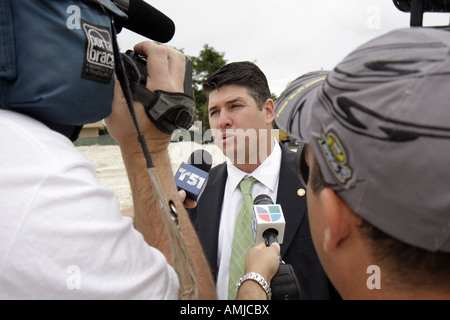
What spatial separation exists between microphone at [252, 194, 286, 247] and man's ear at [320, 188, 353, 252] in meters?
0.68

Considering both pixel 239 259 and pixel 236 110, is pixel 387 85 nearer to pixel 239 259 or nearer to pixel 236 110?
pixel 239 259

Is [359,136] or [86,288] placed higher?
[359,136]

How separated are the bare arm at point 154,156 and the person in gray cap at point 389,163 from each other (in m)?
0.38

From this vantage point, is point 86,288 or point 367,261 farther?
point 367,261

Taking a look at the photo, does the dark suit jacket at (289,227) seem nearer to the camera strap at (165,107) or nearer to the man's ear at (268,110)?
→ the man's ear at (268,110)

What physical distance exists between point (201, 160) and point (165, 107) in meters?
1.43

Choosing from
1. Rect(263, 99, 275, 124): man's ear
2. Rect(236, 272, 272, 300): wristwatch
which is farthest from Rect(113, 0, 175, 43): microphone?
Rect(263, 99, 275, 124): man's ear

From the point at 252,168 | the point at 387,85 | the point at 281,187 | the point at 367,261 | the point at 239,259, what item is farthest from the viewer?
the point at 252,168

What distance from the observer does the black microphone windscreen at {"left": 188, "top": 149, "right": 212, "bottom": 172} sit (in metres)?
2.39

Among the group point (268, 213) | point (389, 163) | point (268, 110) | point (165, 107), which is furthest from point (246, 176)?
point (389, 163)

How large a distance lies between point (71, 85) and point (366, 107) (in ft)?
2.08

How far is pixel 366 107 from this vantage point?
0.71 meters

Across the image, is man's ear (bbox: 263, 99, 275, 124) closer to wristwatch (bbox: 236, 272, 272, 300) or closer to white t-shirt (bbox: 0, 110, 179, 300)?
wristwatch (bbox: 236, 272, 272, 300)
